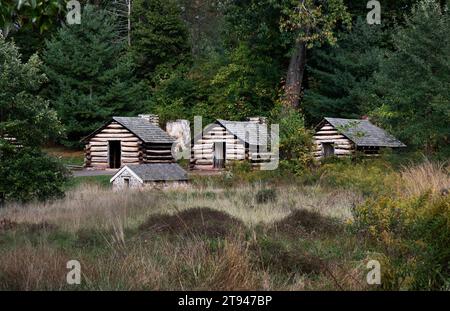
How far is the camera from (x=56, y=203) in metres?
16.0

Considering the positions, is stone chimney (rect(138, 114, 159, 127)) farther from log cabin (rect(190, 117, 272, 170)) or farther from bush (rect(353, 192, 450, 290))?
bush (rect(353, 192, 450, 290))

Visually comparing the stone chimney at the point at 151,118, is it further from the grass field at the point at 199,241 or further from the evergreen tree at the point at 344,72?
the grass field at the point at 199,241

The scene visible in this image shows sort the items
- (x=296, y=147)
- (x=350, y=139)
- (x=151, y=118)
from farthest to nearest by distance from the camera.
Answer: (x=151, y=118)
(x=350, y=139)
(x=296, y=147)

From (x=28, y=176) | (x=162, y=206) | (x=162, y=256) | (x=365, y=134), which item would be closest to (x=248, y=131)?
(x=365, y=134)

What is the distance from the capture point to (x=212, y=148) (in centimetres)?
3123

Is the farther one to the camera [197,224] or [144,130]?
[144,130]

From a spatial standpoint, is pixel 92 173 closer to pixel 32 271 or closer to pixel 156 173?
pixel 156 173

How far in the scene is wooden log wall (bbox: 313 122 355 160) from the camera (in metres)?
26.2

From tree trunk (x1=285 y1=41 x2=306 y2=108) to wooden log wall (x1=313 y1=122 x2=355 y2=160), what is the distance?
21.3 feet

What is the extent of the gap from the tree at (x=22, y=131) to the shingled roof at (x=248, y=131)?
13.4 m

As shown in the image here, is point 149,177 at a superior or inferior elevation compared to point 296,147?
inferior

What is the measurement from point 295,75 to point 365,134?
33.0 ft
